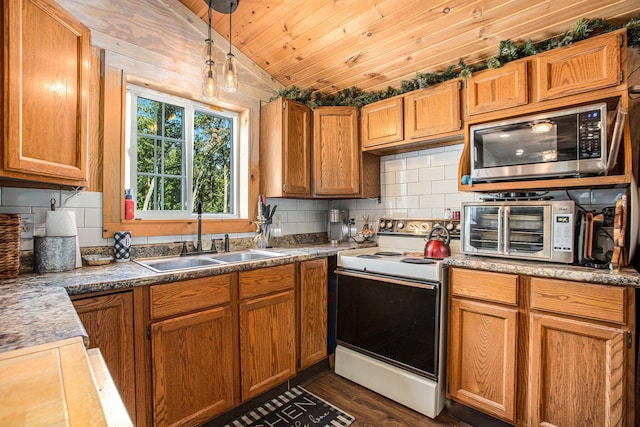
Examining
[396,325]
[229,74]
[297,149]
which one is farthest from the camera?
[297,149]

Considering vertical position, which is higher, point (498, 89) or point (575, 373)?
point (498, 89)

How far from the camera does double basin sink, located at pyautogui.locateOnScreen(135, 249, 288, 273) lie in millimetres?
2013

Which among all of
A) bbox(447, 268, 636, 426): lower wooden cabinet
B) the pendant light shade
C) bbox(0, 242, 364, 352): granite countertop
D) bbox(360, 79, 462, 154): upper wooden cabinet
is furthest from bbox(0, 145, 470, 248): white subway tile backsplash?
the pendant light shade

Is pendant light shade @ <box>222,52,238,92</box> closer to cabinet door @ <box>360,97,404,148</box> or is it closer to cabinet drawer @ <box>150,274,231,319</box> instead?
cabinet drawer @ <box>150,274,231,319</box>

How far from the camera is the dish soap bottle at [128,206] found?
6.68 feet

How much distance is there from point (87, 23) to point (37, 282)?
152cm

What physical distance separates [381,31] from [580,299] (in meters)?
1.99

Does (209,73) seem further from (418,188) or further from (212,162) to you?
(418,188)

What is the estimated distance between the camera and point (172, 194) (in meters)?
2.42

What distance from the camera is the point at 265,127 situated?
2.78 meters

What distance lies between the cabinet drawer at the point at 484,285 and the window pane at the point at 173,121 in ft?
7.26

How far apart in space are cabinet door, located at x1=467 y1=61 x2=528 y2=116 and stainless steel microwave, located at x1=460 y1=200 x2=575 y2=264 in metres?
0.64

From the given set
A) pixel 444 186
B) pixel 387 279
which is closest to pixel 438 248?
pixel 387 279

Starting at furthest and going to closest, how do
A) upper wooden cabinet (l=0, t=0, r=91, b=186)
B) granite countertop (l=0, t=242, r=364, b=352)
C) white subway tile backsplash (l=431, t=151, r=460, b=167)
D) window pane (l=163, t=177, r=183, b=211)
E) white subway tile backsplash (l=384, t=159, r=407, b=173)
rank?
white subway tile backsplash (l=384, t=159, r=407, b=173) → white subway tile backsplash (l=431, t=151, r=460, b=167) → window pane (l=163, t=177, r=183, b=211) → upper wooden cabinet (l=0, t=0, r=91, b=186) → granite countertop (l=0, t=242, r=364, b=352)
